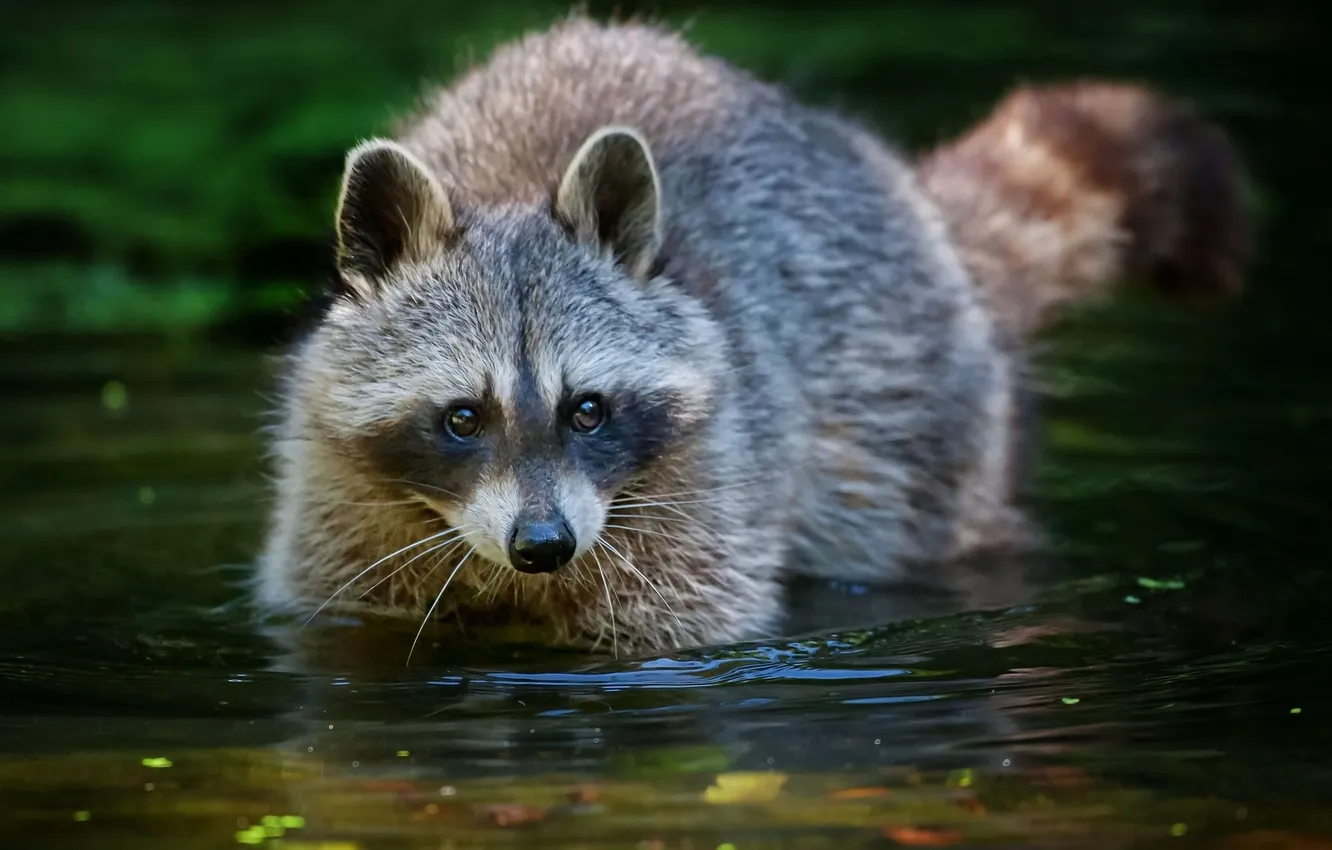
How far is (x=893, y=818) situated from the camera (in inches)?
143

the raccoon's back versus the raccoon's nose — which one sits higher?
the raccoon's back

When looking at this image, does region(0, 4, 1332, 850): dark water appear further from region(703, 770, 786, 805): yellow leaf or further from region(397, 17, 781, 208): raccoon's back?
region(397, 17, 781, 208): raccoon's back

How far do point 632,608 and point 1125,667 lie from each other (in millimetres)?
1327

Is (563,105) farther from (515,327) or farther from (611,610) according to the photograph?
(611,610)

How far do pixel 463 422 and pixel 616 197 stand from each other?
79 cm

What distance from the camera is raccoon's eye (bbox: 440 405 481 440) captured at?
15.6 feet

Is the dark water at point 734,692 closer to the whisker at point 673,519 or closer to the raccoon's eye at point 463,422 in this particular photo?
the whisker at point 673,519

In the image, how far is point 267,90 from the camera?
11.2m

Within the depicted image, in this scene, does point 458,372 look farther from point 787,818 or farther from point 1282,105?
point 1282,105

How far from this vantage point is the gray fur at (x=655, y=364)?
4.86 m

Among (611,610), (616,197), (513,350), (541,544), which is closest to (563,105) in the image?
(616,197)

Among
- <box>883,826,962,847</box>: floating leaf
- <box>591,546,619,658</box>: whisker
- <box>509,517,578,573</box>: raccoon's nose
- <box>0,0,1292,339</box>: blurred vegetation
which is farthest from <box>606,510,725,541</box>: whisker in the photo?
<box>0,0,1292,339</box>: blurred vegetation

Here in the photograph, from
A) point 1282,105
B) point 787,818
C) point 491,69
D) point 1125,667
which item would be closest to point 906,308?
point 491,69

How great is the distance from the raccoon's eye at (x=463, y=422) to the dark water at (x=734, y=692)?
1.98 feet
